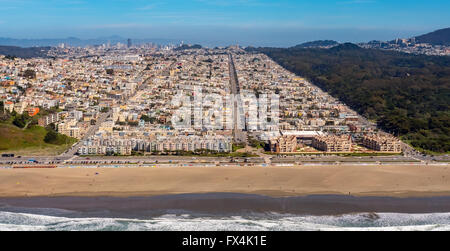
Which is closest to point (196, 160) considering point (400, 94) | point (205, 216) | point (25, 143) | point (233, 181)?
point (233, 181)

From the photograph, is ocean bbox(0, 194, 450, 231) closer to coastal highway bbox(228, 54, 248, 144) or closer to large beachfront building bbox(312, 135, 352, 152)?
large beachfront building bbox(312, 135, 352, 152)

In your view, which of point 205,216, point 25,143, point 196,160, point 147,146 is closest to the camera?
point 205,216

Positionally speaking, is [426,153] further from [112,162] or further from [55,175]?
[55,175]

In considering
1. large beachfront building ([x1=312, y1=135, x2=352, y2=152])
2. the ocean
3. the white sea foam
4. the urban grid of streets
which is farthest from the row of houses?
the white sea foam

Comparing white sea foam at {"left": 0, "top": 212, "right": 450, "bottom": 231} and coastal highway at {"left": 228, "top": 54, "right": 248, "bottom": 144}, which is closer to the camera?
white sea foam at {"left": 0, "top": 212, "right": 450, "bottom": 231}

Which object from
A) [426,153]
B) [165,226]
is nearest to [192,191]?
[165,226]

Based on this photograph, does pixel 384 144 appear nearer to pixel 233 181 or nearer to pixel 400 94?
pixel 233 181

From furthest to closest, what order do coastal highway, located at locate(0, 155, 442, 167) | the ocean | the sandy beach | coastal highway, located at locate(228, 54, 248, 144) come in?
1. coastal highway, located at locate(228, 54, 248, 144)
2. coastal highway, located at locate(0, 155, 442, 167)
3. the sandy beach
4. the ocean
